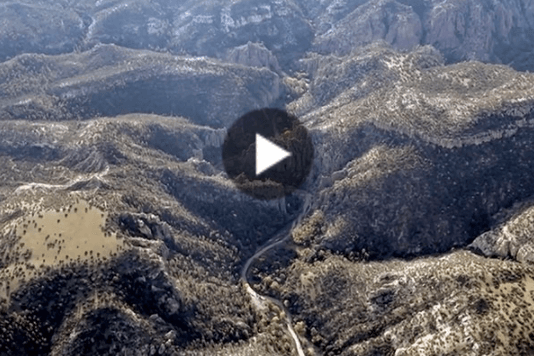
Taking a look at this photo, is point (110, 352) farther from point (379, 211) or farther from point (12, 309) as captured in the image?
point (379, 211)

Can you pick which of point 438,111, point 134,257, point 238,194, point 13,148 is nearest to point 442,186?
point 438,111

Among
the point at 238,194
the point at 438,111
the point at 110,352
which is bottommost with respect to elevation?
the point at 238,194
